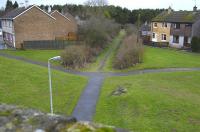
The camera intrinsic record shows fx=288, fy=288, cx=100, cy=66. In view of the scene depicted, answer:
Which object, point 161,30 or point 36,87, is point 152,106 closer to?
point 36,87

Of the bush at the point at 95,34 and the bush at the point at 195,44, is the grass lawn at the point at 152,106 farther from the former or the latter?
the bush at the point at 195,44

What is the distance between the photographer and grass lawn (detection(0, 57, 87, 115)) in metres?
21.5

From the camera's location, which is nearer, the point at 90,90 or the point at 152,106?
the point at 152,106

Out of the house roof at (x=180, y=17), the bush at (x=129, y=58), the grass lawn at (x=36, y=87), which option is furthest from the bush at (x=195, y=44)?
the grass lawn at (x=36, y=87)

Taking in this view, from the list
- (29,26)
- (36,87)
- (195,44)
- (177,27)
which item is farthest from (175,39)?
(36,87)

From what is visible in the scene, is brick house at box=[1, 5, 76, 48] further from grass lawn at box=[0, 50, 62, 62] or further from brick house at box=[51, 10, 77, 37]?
grass lawn at box=[0, 50, 62, 62]

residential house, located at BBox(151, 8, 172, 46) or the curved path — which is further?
residential house, located at BBox(151, 8, 172, 46)

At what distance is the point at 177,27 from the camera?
57531mm

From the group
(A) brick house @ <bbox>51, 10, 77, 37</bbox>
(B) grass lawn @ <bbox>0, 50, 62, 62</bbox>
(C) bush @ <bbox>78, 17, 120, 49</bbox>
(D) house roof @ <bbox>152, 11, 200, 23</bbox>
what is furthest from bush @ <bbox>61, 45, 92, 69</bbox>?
(D) house roof @ <bbox>152, 11, 200, 23</bbox>

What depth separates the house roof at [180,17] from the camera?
54.9m

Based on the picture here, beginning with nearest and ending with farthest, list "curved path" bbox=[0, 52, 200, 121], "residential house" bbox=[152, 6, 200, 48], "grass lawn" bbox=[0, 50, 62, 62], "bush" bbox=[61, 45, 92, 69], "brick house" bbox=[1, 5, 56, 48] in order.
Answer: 1. "curved path" bbox=[0, 52, 200, 121]
2. "bush" bbox=[61, 45, 92, 69]
3. "grass lawn" bbox=[0, 50, 62, 62]
4. "brick house" bbox=[1, 5, 56, 48]
5. "residential house" bbox=[152, 6, 200, 48]

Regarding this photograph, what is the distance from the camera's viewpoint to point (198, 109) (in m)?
19.8

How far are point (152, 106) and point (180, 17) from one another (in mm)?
41155

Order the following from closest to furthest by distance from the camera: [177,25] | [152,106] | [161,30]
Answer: [152,106] → [177,25] → [161,30]
